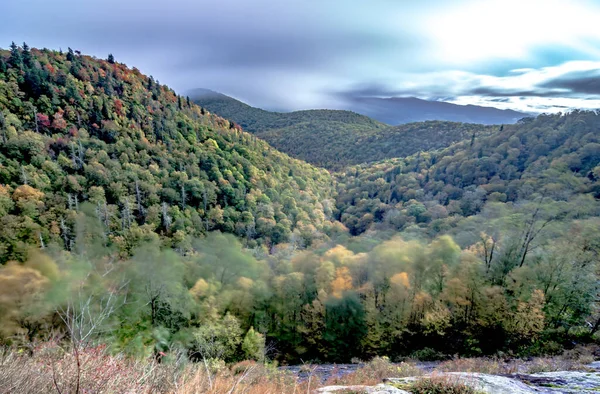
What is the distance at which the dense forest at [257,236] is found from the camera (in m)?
22.8

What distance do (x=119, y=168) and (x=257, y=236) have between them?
43.0 metres

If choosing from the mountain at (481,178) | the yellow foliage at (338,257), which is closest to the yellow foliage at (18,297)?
the yellow foliage at (338,257)

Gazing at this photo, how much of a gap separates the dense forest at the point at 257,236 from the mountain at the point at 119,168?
1.60 ft

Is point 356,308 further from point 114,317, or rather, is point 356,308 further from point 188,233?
point 188,233

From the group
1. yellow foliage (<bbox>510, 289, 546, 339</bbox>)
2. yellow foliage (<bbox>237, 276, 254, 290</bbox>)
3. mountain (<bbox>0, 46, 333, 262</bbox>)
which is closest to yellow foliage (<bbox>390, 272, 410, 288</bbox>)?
yellow foliage (<bbox>510, 289, 546, 339</bbox>)

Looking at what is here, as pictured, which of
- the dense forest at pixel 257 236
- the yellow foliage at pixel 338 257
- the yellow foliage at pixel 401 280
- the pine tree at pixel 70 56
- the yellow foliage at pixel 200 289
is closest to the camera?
the dense forest at pixel 257 236

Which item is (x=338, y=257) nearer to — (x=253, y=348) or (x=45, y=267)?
(x=253, y=348)

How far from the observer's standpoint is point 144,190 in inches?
3270

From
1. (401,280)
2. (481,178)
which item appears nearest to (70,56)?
(401,280)

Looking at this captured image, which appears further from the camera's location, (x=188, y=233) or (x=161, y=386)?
(x=188, y=233)

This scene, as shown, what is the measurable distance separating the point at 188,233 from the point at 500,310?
71570 mm

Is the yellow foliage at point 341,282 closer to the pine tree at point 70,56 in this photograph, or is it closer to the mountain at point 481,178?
the mountain at point 481,178

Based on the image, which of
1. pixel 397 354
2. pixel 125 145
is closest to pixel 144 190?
pixel 125 145

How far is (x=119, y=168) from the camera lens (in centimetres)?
8188
